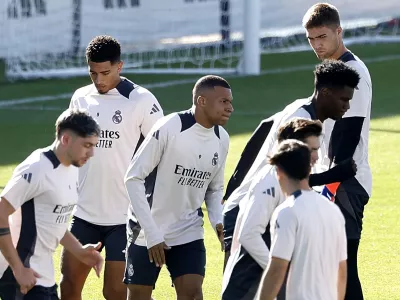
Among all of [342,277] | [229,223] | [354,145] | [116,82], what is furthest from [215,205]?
[342,277]

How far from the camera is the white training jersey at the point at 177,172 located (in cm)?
712

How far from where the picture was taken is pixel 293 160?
529 centimetres

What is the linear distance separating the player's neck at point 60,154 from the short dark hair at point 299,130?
1.27 meters

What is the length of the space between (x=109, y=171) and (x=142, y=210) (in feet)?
3.41

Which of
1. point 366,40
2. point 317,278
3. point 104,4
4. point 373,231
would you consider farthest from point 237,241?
point 366,40

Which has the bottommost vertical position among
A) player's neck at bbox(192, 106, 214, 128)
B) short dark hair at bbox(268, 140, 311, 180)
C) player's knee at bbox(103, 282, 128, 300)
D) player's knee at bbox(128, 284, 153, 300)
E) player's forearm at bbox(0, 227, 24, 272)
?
player's knee at bbox(103, 282, 128, 300)

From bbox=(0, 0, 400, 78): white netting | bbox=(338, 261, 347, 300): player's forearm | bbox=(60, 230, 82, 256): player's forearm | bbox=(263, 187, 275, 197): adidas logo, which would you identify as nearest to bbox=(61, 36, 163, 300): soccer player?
bbox=(60, 230, 82, 256): player's forearm

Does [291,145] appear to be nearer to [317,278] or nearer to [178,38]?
[317,278]

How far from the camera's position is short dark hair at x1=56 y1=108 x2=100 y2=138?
245 inches

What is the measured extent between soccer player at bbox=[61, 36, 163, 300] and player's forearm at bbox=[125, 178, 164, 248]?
2.96 feet

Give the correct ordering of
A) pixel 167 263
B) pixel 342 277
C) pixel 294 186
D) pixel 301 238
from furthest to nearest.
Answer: pixel 167 263 < pixel 342 277 < pixel 294 186 < pixel 301 238

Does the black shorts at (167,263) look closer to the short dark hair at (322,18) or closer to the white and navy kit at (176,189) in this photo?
the white and navy kit at (176,189)

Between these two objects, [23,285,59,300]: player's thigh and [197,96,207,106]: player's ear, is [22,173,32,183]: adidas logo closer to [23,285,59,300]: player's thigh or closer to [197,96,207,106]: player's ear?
[23,285,59,300]: player's thigh

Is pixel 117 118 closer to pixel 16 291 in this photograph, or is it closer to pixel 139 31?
pixel 16 291
